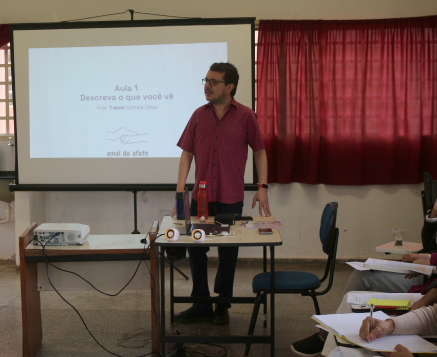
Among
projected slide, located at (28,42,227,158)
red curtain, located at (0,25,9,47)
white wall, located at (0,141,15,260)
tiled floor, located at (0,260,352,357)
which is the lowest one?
tiled floor, located at (0,260,352,357)

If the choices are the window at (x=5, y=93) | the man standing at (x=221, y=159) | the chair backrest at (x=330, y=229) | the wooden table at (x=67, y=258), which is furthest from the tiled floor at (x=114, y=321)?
the window at (x=5, y=93)

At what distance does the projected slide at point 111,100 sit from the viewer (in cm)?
367

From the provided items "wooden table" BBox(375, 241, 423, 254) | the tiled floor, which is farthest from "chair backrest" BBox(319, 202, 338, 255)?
the tiled floor

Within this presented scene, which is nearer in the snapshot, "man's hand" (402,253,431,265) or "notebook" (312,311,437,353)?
"notebook" (312,311,437,353)

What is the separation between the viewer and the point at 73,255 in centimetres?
223

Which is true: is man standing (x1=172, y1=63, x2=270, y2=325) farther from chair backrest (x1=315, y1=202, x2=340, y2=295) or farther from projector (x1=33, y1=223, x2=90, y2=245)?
projector (x1=33, y1=223, x2=90, y2=245)

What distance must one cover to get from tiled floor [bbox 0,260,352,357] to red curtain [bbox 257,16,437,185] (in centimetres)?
119

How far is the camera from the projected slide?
144 inches

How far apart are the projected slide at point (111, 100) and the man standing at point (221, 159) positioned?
1.00m

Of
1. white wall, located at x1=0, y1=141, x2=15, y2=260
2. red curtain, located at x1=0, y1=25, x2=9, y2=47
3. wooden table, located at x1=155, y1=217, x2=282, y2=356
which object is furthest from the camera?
white wall, located at x1=0, y1=141, x2=15, y2=260

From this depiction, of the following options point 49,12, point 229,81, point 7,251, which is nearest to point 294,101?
point 229,81

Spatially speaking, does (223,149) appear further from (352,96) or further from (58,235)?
(352,96)

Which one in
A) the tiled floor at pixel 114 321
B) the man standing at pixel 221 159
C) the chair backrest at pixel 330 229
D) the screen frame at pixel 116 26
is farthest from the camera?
the screen frame at pixel 116 26

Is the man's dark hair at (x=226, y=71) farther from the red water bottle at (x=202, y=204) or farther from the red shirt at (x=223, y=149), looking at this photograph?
the red water bottle at (x=202, y=204)
